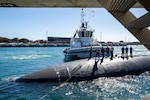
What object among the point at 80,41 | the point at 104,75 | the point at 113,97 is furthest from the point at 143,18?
the point at 80,41

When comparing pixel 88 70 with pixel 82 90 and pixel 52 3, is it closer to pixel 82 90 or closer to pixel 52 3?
pixel 82 90

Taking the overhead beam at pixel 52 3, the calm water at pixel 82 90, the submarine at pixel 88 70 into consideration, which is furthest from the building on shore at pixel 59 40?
the overhead beam at pixel 52 3

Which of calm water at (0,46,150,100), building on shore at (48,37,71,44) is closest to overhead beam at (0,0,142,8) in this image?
calm water at (0,46,150,100)

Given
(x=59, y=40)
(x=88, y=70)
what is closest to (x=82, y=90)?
(x=88, y=70)

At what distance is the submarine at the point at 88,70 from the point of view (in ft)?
62.5

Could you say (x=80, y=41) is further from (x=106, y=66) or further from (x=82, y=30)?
(x=106, y=66)

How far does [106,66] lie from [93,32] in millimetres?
19305

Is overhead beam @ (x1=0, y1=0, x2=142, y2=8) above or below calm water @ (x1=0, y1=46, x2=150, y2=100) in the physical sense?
above

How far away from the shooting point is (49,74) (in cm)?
1933

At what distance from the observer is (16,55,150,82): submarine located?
62.5 ft

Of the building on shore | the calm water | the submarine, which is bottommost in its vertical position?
the calm water

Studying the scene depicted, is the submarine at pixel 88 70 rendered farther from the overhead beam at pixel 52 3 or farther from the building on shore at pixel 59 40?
the building on shore at pixel 59 40

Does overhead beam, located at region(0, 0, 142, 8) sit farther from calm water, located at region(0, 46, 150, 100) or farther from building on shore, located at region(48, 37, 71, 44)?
building on shore, located at region(48, 37, 71, 44)

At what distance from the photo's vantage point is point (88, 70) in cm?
2081
